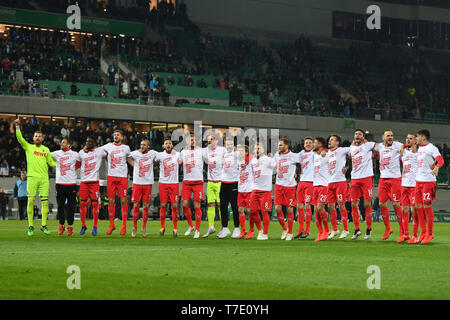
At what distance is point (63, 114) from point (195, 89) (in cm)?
977

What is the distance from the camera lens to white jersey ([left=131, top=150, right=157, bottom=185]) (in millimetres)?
21125

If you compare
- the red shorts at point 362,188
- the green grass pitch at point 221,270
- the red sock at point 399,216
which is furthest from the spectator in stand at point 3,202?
the red sock at point 399,216

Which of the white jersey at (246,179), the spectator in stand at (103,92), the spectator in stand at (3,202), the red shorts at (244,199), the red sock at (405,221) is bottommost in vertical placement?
the spectator in stand at (3,202)

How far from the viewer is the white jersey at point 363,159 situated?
1966cm

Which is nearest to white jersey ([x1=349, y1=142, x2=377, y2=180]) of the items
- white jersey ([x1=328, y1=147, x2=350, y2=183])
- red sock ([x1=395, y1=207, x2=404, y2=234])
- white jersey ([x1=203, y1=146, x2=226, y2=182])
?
white jersey ([x1=328, y1=147, x2=350, y2=183])

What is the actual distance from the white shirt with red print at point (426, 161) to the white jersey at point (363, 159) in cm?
203

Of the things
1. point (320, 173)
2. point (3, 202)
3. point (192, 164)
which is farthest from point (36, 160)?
point (3, 202)

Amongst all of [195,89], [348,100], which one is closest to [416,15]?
[348,100]

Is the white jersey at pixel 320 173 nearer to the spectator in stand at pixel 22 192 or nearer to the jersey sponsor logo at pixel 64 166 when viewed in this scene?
the jersey sponsor logo at pixel 64 166

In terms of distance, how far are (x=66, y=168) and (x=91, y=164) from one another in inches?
28.2

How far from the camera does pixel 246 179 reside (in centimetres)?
2075

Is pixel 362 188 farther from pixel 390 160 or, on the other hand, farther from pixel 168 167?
pixel 168 167

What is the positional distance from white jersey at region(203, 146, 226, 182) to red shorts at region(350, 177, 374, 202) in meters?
3.79

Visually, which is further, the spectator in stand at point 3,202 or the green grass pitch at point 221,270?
the spectator in stand at point 3,202
